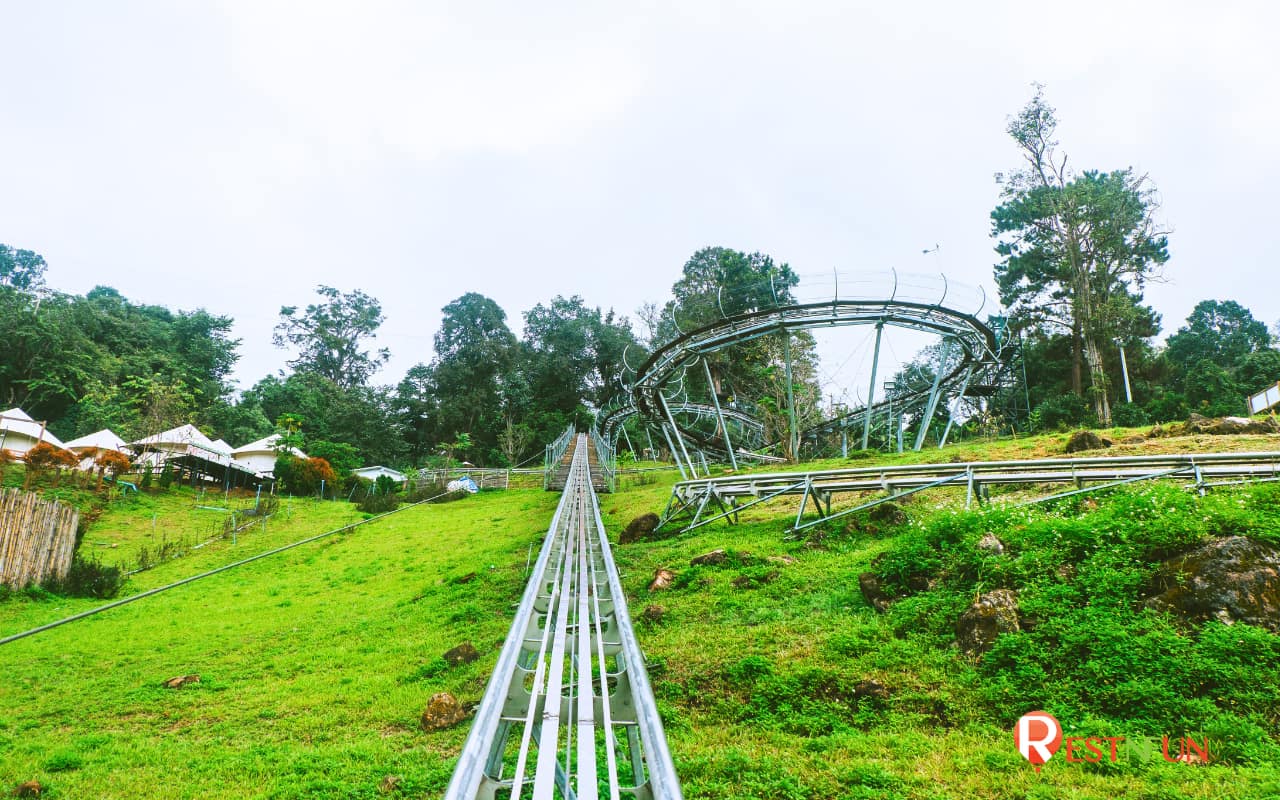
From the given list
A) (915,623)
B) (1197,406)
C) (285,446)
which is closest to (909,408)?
(1197,406)

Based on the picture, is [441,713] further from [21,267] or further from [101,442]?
[21,267]

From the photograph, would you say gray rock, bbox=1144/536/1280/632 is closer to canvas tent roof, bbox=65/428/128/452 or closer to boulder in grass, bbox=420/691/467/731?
boulder in grass, bbox=420/691/467/731

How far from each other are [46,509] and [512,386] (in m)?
45.4

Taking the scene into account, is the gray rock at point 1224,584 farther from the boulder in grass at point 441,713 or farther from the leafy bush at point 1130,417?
the leafy bush at point 1130,417

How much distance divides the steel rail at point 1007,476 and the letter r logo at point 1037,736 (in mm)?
5836

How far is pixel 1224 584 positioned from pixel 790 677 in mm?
3600

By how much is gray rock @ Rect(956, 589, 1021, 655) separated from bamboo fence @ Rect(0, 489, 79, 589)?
16.9 m

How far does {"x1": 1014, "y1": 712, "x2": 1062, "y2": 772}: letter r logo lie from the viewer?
393cm

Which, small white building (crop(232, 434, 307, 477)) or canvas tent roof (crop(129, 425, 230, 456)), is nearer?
canvas tent roof (crop(129, 425, 230, 456))

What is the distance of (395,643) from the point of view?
28.9ft

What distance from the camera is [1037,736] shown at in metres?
4.12

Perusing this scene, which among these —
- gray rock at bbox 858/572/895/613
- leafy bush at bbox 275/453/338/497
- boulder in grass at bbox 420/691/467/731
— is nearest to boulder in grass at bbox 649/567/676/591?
gray rock at bbox 858/572/895/613

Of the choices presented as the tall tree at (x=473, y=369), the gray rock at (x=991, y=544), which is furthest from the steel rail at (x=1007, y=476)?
the tall tree at (x=473, y=369)

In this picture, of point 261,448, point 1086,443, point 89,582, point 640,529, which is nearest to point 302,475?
point 261,448
